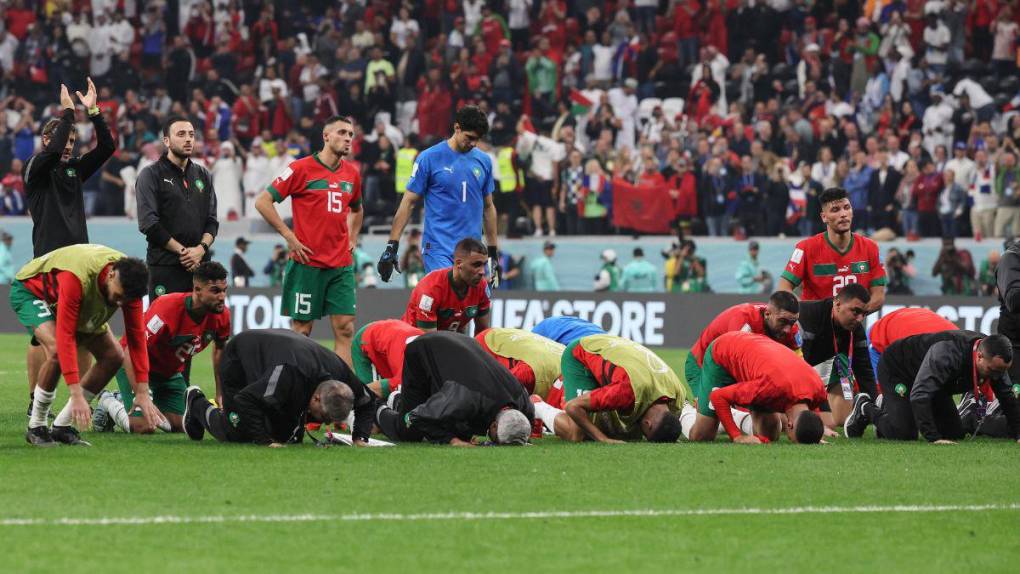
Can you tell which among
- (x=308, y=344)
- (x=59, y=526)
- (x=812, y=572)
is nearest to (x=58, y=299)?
(x=308, y=344)

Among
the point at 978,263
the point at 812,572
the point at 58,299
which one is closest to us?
the point at 812,572

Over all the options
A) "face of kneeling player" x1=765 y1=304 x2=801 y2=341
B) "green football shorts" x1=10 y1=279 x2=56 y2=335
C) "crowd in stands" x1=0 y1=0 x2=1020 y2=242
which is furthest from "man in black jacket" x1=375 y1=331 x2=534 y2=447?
"crowd in stands" x1=0 y1=0 x2=1020 y2=242

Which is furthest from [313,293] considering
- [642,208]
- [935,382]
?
[642,208]

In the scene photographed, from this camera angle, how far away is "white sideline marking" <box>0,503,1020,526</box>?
7.14 meters

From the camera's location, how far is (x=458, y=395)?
10.5 meters

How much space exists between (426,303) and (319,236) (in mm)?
1457

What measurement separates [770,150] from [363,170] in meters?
7.30

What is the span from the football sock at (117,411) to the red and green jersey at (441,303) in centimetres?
238

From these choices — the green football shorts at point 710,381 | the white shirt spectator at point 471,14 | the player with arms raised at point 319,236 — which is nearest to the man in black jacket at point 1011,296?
the green football shorts at point 710,381

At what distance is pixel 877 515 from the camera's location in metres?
7.65

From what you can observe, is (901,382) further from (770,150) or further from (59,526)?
(770,150)

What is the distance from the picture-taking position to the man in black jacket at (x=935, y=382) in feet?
36.3

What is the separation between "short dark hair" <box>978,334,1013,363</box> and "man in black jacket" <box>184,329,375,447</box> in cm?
425

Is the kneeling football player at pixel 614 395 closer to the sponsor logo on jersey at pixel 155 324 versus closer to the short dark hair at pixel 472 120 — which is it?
the short dark hair at pixel 472 120
